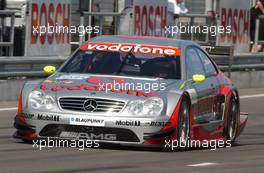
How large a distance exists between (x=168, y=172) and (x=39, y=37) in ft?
38.1

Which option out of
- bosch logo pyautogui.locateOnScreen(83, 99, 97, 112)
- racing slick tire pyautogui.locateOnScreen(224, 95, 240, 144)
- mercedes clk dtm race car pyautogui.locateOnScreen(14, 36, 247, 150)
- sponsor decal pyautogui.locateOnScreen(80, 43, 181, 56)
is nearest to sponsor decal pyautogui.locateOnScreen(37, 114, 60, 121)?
mercedes clk dtm race car pyautogui.locateOnScreen(14, 36, 247, 150)

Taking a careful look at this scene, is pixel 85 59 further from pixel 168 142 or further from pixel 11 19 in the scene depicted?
pixel 11 19

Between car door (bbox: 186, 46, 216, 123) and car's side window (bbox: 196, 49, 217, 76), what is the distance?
8cm

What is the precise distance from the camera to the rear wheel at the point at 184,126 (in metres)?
11.6

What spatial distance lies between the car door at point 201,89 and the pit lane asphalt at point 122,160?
45 centimetres

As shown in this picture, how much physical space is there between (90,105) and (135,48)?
5.22 ft

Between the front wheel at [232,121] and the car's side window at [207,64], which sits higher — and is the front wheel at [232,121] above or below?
below

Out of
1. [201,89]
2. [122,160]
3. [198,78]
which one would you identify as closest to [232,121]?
[201,89]

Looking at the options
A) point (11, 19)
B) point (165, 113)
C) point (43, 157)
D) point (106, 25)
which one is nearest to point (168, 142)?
point (165, 113)

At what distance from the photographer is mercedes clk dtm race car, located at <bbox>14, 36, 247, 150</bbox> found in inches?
442

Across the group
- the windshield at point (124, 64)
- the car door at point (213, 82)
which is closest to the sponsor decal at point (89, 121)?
the windshield at point (124, 64)

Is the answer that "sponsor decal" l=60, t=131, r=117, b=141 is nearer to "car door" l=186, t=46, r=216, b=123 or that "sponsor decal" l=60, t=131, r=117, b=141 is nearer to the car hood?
the car hood

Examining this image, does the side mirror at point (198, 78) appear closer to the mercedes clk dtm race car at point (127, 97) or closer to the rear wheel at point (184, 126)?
the mercedes clk dtm race car at point (127, 97)

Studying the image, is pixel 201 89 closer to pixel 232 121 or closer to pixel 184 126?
pixel 184 126
